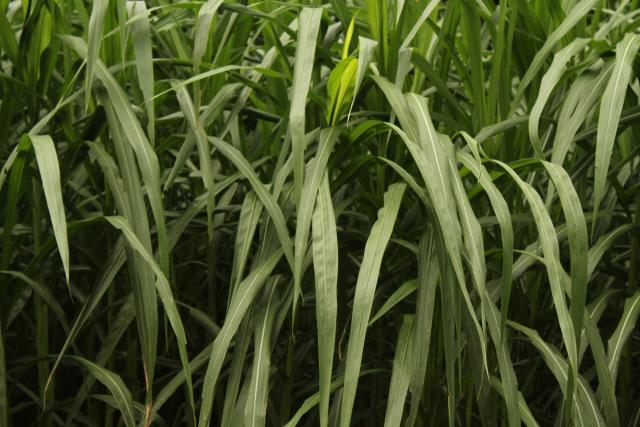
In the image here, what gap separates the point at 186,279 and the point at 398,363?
418 millimetres

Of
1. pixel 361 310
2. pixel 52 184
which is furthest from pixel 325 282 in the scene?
pixel 52 184

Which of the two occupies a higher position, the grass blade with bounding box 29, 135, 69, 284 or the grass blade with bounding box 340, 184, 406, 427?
the grass blade with bounding box 29, 135, 69, 284

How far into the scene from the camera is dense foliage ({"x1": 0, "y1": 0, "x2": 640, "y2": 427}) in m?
0.96

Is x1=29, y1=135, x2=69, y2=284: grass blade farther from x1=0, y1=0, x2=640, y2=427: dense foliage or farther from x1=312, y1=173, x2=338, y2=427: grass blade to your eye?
x1=312, y1=173, x2=338, y2=427: grass blade

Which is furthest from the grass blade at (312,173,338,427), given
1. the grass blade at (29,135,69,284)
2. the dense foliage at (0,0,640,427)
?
the grass blade at (29,135,69,284)

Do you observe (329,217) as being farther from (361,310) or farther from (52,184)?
(52,184)

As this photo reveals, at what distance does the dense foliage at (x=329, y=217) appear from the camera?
0.96 metres

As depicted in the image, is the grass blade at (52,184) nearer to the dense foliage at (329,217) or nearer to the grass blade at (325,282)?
the dense foliage at (329,217)

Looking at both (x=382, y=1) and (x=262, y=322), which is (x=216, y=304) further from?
(x=382, y=1)

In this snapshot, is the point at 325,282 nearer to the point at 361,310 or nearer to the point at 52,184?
the point at 361,310

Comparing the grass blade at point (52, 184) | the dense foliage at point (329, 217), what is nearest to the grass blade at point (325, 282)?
the dense foliage at point (329, 217)

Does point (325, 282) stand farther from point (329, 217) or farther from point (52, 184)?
point (52, 184)

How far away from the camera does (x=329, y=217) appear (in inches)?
37.9

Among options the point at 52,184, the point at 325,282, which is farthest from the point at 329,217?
the point at 52,184
